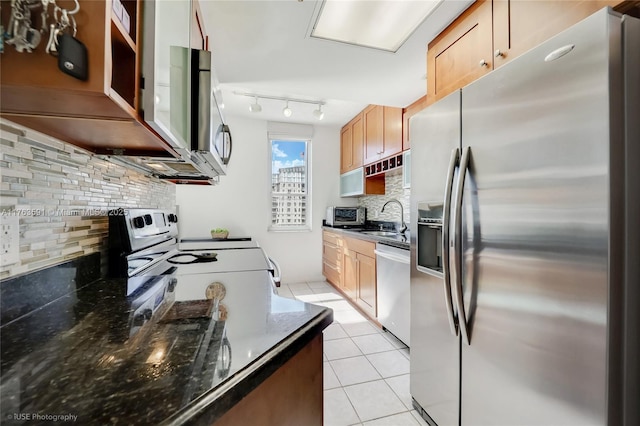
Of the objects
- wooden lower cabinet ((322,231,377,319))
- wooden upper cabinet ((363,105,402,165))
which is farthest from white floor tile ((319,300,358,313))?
wooden upper cabinet ((363,105,402,165))

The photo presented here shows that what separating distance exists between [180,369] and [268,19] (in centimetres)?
182

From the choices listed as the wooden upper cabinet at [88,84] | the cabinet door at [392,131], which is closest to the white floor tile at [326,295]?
the cabinet door at [392,131]

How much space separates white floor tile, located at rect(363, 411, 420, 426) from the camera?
4.91 ft

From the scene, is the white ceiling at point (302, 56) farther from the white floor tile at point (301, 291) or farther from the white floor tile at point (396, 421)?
the white floor tile at point (301, 291)

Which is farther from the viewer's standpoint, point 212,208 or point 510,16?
point 212,208

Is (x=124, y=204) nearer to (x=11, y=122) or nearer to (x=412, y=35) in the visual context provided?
(x=11, y=122)

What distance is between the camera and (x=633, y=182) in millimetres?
767

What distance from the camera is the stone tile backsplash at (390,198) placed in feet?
10.8

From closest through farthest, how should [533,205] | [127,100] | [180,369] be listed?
[180,369] → [127,100] → [533,205]

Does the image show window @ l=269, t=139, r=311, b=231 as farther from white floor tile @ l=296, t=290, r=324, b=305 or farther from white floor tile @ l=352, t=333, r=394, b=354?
white floor tile @ l=352, t=333, r=394, b=354

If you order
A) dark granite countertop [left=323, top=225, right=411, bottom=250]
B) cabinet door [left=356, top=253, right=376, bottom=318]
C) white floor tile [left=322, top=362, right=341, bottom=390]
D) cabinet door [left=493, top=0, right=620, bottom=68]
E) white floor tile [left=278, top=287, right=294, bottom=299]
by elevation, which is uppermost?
cabinet door [left=493, top=0, right=620, bottom=68]

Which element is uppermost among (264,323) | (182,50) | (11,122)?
(182,50)

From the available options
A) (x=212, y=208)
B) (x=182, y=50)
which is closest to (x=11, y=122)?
(x=182, y=50)

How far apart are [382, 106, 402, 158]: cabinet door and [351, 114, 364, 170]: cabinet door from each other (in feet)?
1.85
